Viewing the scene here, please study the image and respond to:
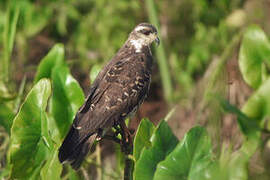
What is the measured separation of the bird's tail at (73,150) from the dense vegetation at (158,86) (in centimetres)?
5

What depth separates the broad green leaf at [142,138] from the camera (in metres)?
2.17

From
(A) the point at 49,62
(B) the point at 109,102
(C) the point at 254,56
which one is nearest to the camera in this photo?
(C) the point at 254,56

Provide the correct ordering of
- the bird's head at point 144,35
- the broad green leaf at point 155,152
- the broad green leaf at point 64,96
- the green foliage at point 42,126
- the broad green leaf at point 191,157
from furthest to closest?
the bird's head at point 144,35 → the broad green leaf at point 64,96 → the green foliage at point 42,126 → the broad green leaf at point 155,152 → the broad green leaf at point 191,157

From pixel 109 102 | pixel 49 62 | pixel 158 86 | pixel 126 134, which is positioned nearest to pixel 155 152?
pixel 126 134

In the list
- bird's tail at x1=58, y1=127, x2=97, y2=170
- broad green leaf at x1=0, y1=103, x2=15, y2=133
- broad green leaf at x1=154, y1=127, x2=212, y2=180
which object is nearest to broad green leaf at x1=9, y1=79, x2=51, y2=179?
bird's tail at x1=58, y1=127, x2=97, y2=170

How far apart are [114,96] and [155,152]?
1.70 ft

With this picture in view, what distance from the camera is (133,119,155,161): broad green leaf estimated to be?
2.17 m

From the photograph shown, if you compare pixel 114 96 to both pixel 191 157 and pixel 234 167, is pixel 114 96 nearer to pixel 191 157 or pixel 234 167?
pixel 191 157

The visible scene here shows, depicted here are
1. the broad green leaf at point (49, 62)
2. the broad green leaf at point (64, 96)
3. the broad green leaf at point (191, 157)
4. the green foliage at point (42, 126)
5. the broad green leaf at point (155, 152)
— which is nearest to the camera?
the broad green leaf at point (191, 157)

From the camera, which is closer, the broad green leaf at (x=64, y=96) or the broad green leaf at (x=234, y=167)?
the broad green leaf at (x=234, y=167)

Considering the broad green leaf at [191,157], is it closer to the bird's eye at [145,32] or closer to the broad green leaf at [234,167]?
the broad green leaf at [234,167]

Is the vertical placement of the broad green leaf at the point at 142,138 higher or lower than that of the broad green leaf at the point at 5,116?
lower

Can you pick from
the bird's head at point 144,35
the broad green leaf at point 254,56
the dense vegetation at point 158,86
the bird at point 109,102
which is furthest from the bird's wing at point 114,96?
the broad green leaf at point 254,56

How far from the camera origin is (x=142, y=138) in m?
2.19
